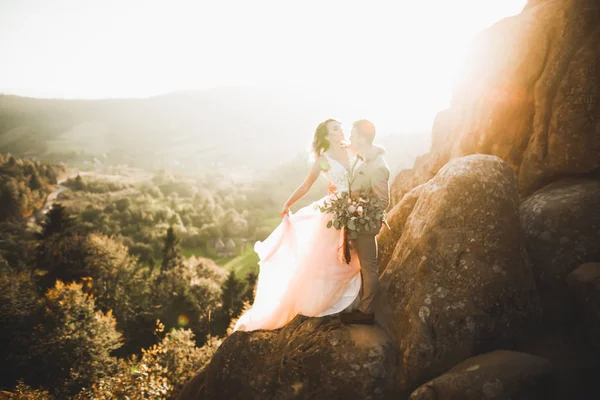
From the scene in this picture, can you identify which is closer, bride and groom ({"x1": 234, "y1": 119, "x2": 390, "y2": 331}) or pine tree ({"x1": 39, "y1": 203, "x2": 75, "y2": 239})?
bride and groom ({"x1": 234, "y1": 119, "x2": 390, "y2": 331})

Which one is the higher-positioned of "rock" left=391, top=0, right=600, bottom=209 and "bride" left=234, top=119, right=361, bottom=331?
"rock" left=391, top=0, right=600, bottom=209

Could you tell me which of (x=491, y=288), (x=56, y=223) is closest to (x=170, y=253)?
(x=56, y=223)

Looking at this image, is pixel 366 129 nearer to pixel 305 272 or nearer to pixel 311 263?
pixel 311 263

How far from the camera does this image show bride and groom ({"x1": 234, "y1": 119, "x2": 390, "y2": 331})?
235 inches

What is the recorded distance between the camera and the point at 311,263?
659cm

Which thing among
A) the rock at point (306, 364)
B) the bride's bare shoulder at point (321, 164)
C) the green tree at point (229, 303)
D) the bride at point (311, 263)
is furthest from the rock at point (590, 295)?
the green tree at point (229, 303)

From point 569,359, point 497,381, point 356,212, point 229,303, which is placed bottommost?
point 229,303

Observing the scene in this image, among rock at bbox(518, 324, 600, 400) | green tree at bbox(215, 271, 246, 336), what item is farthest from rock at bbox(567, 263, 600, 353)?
green tree at bbox(215, 271, 246, 336)

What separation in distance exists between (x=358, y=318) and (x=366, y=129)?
3.71 meters

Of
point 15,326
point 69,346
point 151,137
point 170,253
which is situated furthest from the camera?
point 151,137

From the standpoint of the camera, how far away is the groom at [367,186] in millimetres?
5895

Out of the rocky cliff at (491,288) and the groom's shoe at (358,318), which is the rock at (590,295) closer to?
the rocky cliff at (491,288)

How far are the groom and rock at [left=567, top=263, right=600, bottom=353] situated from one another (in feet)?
11.7

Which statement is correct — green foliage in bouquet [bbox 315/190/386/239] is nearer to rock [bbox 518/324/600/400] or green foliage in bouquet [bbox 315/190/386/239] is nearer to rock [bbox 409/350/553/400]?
rock [bbox 409/350/553/400]
